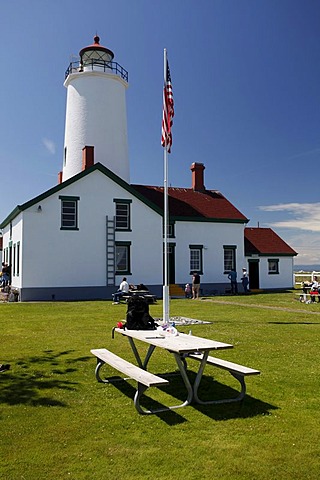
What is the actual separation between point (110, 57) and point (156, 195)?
9514 mm

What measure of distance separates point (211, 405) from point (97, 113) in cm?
2528

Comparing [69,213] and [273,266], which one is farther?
[273,266]

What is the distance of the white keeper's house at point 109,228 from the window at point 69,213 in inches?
2.1

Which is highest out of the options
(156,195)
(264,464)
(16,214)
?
(156,195)

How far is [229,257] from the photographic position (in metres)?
31.3

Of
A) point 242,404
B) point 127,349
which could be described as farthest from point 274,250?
point 242,404

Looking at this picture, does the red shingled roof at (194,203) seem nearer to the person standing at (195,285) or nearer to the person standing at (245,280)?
the person standing at (245,280)

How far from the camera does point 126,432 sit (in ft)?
17.2

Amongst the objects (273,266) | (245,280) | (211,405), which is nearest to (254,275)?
(273,266)

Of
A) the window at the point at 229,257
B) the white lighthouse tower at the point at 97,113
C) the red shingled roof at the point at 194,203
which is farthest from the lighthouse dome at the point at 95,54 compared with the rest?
the window at the point at 229,257

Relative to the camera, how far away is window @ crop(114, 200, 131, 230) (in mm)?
26545

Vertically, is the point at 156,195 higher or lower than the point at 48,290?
higher

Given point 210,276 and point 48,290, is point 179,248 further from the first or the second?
point 48,290

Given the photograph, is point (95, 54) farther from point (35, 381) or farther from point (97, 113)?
point (35, 381)
